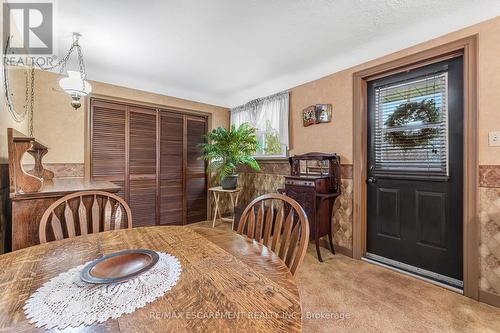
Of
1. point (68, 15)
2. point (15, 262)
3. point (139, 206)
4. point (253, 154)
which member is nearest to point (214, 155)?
point (253, 154)

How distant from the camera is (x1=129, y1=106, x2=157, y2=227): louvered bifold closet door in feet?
11.3

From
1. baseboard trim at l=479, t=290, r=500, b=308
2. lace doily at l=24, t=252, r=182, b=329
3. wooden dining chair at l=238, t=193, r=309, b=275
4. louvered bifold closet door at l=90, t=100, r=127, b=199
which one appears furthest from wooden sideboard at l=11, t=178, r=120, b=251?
baseboard trim at l=479, t=290, r=500, b=308

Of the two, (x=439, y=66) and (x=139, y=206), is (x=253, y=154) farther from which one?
(x=439, y=66)

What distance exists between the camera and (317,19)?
200 centimetres

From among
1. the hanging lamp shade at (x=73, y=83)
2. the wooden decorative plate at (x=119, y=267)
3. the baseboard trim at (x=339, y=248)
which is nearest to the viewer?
the wooden decorative plate at (x=119, y=267)

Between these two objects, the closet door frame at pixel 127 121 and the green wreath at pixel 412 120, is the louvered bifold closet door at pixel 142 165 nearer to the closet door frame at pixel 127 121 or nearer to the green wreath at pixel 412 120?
the closet door frame at pixel 127 121

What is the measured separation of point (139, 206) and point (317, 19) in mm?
3375

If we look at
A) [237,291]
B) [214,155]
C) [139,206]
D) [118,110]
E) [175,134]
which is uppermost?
[118,110]

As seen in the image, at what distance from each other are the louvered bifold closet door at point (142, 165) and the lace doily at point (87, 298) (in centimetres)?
287

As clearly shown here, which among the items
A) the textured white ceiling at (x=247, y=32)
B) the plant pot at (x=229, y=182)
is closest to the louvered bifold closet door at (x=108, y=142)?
the textured white ceiling at (x=247, y=32)

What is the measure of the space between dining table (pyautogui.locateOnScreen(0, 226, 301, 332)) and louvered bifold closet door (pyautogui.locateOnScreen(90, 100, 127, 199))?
2.35 m

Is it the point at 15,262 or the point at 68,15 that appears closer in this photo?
the point at 15,262

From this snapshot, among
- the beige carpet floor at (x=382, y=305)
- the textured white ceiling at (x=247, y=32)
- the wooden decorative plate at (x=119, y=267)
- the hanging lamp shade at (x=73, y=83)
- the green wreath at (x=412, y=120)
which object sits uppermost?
the textured white ceiling at (x=247, y=32)

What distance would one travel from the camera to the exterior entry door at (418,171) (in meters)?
2.03
